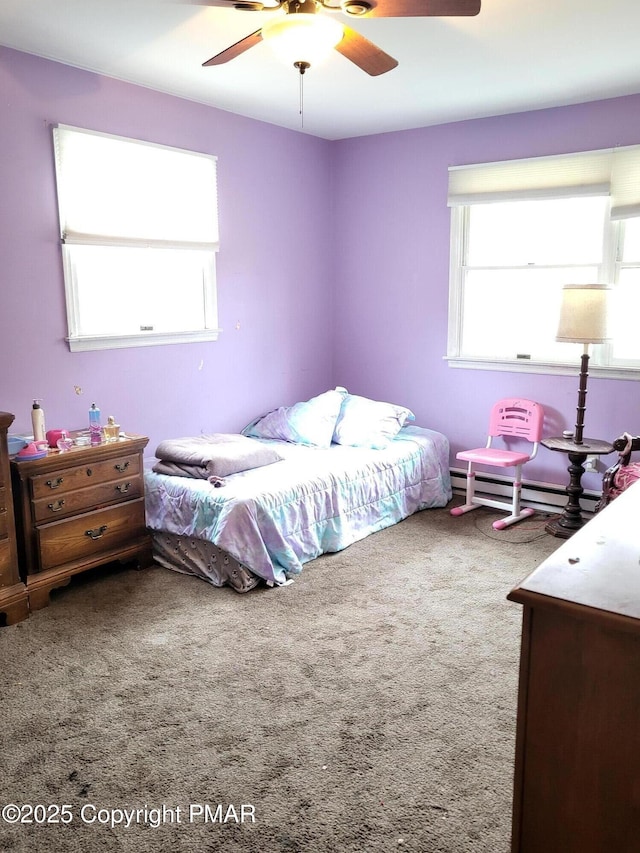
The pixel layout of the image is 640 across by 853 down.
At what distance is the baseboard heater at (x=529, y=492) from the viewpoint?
439 centimetres

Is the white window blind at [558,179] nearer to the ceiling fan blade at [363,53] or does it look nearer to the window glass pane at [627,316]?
the window glass pane at [627,316]

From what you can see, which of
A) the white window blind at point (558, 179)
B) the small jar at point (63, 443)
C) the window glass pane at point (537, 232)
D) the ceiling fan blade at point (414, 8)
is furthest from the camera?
the window glass pane at point (537, 232)

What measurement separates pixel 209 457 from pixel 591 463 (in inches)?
94.0

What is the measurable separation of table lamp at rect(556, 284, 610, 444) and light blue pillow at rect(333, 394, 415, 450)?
3.91 ft

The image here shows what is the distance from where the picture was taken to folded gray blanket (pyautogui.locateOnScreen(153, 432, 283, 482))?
3.71 metres

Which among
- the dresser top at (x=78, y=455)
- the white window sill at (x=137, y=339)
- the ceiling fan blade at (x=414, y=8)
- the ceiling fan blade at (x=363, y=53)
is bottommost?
the dresser top at (x=78, y=455)

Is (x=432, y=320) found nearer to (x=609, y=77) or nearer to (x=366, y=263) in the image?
(x=366, y=263)

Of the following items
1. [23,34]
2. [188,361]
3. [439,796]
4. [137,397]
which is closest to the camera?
[439,796]

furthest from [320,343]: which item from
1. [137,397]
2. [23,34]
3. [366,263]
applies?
[23,34]

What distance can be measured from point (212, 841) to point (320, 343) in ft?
13.0

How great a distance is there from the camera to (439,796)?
6.46 feet

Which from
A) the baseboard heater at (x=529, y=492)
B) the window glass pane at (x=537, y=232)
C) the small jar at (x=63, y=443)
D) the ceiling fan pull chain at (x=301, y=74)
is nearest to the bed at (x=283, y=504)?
the baseboard heater at (x=529, y=492)

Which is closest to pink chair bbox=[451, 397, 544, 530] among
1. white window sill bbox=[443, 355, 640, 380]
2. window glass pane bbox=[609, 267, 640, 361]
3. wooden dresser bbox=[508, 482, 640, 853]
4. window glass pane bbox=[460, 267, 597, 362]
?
white window sill bbox=[443, 355, 640, 380]

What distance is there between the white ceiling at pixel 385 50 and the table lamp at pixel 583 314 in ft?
3.67
